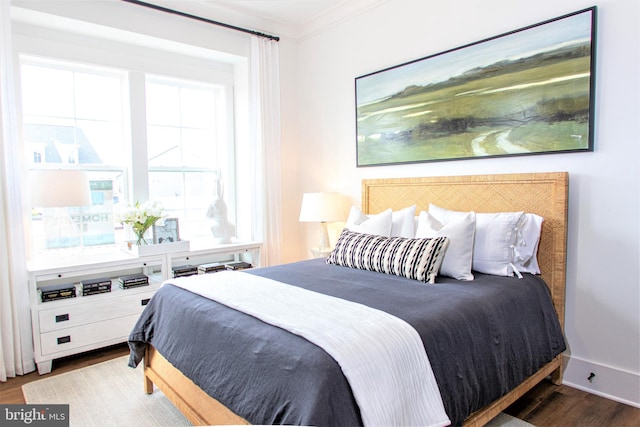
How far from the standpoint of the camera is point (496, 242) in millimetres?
2396

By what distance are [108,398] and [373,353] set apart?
182 cm

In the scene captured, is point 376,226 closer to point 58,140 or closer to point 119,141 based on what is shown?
point 119,141

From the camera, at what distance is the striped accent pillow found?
2.30 meters

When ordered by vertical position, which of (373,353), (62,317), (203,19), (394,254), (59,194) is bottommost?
(62,317)

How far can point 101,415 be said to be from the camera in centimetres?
221

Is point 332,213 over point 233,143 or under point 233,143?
under

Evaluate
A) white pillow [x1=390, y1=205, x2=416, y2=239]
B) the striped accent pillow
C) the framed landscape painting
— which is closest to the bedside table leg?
the striped accent pillow

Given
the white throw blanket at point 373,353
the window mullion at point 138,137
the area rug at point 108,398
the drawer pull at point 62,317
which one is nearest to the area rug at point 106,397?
the area rug at point 108,398

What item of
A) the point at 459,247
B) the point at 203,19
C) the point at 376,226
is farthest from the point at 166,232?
the point at 459,247

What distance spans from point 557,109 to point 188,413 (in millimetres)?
2616

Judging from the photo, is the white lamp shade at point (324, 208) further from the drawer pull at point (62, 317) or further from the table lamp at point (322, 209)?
the drawer pull at point (62, 317)

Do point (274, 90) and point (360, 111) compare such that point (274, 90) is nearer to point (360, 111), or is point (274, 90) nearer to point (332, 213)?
point (360, 111)

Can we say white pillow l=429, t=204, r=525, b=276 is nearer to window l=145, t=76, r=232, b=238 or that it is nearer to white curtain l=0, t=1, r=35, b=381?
window l=145, t=76, r=232, b=238

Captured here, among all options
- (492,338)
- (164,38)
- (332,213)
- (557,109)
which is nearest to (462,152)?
(557,109)
